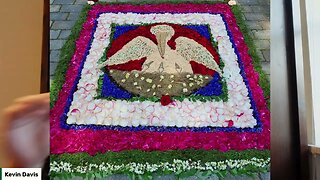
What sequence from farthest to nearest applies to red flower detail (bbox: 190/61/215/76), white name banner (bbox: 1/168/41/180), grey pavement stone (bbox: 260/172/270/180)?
red flower detail (bbox: 190/61/215/76) < grey pavement stone (bbox: 260/172/270/180) < white name banner (bbox: 1/168/41/180)

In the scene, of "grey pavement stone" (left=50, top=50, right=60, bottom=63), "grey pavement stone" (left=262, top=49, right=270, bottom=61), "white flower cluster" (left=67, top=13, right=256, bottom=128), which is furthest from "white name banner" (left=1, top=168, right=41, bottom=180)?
"grey pavement stone" (left=262, top=49, right=270, bottom=61)

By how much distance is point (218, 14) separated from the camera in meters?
0.93

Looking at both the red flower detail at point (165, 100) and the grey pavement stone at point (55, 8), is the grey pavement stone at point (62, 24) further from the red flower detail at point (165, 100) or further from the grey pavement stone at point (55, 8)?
the red flower detail at point (165, 100)

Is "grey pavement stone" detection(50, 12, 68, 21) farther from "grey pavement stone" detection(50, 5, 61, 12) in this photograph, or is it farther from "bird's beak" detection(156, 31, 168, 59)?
"bird's beak" detection(156, 31, 168, 59)

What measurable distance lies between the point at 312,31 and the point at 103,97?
590 millimetres

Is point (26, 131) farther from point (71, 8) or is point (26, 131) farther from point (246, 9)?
point (246, 9)

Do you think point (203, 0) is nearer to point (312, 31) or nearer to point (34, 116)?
point (312, 31)

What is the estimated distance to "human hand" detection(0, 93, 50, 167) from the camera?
0.58 metres

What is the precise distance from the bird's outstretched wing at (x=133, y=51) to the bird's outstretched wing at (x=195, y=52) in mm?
77

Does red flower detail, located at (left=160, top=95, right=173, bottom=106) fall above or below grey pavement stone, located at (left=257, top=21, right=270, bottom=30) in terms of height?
below

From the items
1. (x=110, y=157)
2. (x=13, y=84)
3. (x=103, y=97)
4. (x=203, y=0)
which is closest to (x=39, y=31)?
(x=13, y=84)

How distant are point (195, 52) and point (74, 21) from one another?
1.22 ft

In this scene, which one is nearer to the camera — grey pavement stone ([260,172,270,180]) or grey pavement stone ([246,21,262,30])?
grey pavement stone ([260,172,270,180])

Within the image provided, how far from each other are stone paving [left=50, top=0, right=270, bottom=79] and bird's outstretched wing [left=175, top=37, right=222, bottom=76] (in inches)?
5.2
